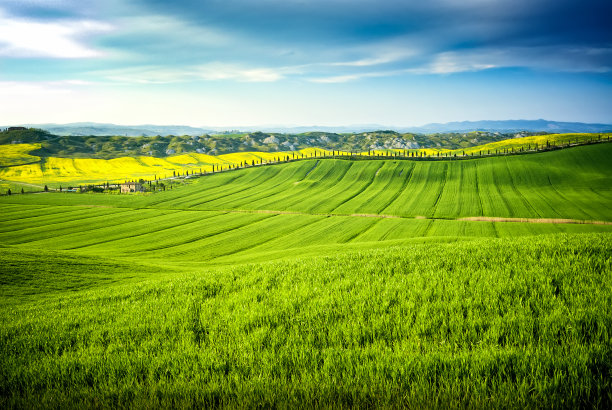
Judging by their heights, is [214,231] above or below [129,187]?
below

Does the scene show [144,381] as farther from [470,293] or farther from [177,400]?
[470,293]

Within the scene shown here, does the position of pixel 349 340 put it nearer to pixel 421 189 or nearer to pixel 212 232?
pixel 212 232

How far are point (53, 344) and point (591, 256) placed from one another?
16.1 metres

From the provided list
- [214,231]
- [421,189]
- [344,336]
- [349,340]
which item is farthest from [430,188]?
[349,340]

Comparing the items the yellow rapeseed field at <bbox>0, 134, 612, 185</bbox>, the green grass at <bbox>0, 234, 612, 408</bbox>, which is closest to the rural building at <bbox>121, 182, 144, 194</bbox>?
the yellow rapeseed field at <bbox>0, 134, 612, 185</bbox>

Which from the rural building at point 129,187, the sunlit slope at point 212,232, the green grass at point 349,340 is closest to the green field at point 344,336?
the green grass at point 349,340

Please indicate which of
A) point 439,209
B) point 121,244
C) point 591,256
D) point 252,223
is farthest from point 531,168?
point 121,244

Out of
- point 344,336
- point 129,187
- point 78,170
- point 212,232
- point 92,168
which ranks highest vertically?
point 92,168

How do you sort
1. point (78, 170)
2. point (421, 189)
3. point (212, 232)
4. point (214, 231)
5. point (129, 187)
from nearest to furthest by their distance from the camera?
point (212, 232), point (214, 231), point (421, 189), point (129, 187), point (78, 170)

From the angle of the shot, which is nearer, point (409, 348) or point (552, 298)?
point (409, 348)

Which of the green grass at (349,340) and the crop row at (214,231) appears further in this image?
the crop row at (214,231)

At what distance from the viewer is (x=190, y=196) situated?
99.3 meters

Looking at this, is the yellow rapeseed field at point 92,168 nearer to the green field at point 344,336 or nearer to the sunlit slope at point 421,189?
the sunlit slope at point 421,189

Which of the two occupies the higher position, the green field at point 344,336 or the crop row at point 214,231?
the green field at point 344,336
